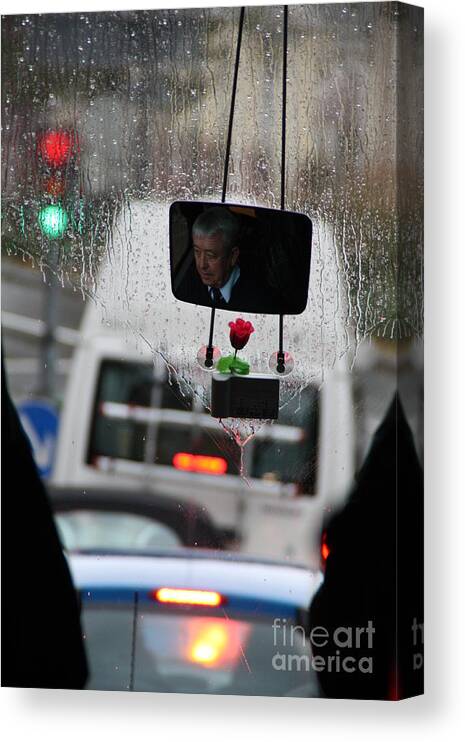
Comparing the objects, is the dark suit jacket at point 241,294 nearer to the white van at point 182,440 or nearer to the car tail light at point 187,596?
the white van at point 182,440

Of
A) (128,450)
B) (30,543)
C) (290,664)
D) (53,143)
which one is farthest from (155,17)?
(290,664)

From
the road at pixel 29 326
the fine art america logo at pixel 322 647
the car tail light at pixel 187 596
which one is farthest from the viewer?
the road at pixel 29 326

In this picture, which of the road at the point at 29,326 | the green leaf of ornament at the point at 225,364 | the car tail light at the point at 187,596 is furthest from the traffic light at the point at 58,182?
the car tail light at the point at 187,596

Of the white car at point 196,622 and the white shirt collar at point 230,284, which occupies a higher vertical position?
the white shirt collar at point 230,284

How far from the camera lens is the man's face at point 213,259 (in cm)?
467

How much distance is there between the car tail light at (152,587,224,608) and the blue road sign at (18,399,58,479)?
51cm

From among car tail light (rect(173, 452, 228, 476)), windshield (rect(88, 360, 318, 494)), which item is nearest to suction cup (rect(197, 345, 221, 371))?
windshield (rect(88, 360, 318, 494))

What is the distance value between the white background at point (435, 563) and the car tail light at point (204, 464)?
2.04 ft

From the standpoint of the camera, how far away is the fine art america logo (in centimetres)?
459

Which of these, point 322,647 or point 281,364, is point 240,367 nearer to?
point 281,364

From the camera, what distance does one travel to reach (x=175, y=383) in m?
4.72

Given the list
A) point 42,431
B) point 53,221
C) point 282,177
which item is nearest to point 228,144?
point 282,177

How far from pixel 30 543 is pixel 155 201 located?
1.12 meters

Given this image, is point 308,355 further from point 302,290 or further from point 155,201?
Answer: point 155,201
